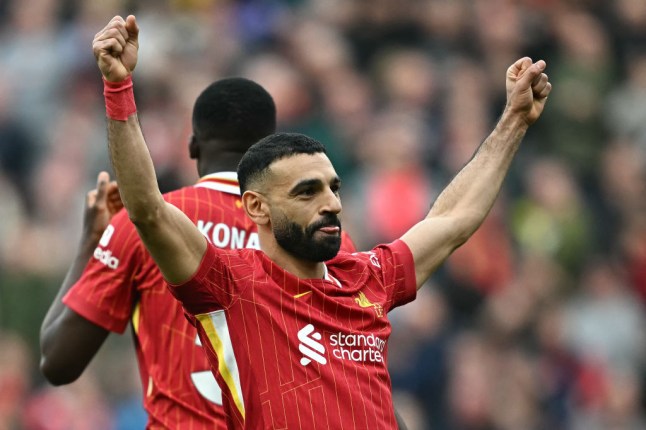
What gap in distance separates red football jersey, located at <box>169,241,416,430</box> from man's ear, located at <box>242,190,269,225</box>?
13 centimetres

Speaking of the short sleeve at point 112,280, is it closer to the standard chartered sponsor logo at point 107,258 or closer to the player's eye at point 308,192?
the standard chartered sponsor logo at point 107,258

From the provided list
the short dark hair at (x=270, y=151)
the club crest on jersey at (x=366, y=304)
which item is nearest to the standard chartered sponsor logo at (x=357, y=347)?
the club crest on jersey at (x=366, y=304)

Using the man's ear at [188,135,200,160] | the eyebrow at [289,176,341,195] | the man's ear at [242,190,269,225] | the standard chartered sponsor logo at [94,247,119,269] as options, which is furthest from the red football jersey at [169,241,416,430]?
the man's ear at [188,135,200,160]

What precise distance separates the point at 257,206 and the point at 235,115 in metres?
0.91

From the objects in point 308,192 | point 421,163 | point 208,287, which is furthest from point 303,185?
point 421,163

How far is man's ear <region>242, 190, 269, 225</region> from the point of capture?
516cm

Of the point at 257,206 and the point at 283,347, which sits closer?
the point at 283,347

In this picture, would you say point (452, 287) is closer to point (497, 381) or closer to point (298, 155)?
point (497, 381)

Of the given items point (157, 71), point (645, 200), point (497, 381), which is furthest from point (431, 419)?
point (157, 71)

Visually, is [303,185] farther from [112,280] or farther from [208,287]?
[112,280]

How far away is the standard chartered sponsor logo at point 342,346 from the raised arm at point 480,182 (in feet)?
1.89

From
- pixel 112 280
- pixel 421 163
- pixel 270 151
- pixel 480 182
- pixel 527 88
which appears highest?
pixel 527 88

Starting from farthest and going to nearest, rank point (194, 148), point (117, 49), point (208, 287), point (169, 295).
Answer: point (194, 148), point (169, 295), point (208, 287), point (117, 49)

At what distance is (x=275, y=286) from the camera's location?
5.06m
